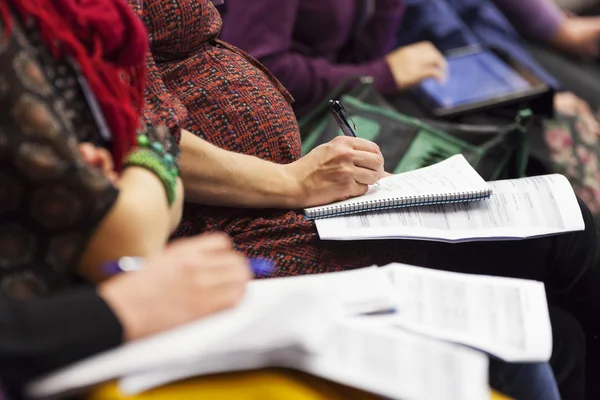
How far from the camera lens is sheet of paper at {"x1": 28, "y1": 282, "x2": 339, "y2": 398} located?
1.82ft

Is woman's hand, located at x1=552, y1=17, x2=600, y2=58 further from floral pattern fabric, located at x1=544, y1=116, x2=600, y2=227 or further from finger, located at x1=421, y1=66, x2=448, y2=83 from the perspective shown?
finger, located at x1=421, y1=66, x2=448, y2=83

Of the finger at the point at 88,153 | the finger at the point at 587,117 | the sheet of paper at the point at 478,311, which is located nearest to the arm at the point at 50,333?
the finger at the point at 88,153

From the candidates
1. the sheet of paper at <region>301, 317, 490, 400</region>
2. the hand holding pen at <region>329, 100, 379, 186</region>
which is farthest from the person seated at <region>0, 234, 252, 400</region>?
the hand holding pen at <region>329, 100, 379, 186</region>

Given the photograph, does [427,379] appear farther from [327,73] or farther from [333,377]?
[327,73]

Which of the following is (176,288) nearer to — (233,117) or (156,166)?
(156,166)

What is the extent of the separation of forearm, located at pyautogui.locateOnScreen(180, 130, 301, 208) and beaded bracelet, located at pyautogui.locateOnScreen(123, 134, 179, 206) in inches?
6.5

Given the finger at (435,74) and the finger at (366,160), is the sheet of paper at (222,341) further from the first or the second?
the finger at (435,74)

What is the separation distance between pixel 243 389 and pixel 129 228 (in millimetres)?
171

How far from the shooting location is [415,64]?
1.58 meters

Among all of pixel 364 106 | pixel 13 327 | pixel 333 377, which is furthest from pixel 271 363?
pixel 364 106

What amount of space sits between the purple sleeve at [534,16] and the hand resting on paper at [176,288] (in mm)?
1529

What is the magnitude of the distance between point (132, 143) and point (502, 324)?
43cm

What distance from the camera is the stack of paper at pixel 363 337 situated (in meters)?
0.57

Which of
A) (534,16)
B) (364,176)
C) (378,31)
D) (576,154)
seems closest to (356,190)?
(364,176)
